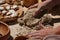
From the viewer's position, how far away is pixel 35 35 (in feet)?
4.94

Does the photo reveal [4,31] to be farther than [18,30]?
No

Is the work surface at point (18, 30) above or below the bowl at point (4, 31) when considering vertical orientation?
above

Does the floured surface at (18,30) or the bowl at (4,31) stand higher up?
the floured surface at (18,30)

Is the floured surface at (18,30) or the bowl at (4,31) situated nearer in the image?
the bowl at (4,31)

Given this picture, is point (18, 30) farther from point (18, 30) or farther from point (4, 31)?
point (4, 31)

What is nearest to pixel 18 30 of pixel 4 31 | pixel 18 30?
pixel 18 30

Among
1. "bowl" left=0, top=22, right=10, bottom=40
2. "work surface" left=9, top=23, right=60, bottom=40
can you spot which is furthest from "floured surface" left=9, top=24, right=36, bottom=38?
"bowl" left=0, top=22, right=10, bottom=40

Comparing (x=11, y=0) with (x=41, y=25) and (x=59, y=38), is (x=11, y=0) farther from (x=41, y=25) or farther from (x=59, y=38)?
(x=59, y=38)

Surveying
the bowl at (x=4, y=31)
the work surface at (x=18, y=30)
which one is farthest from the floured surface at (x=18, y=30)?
the bowl at (x=4, y=31)

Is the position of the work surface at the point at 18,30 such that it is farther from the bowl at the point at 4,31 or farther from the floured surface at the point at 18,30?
the bowl at the point at 4,31

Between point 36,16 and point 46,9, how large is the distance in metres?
0.14

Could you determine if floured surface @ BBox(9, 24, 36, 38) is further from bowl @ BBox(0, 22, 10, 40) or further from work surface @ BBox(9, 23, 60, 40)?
bowl @ BBox(0, 22, 10, 40)

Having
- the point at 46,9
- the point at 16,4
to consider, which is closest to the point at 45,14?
the point at 46,9

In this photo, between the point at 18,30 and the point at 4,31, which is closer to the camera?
the point at 4,31
